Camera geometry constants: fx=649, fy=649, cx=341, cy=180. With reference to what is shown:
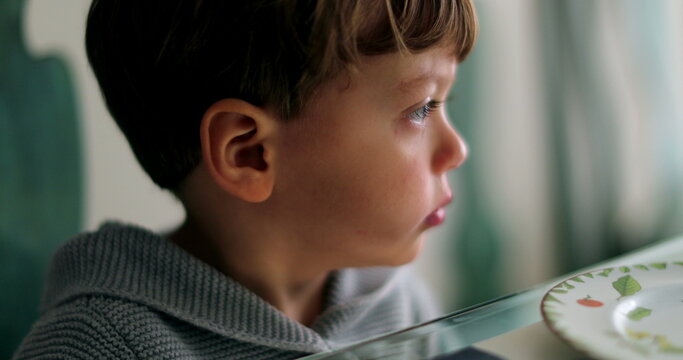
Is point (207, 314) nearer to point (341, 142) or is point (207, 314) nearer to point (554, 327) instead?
point (341, 142)

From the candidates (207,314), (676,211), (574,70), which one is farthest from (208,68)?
(676,211)

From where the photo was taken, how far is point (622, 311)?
382mm

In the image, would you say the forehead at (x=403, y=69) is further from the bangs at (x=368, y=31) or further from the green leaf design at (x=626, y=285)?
the green leaf design at (x=626, y=285)

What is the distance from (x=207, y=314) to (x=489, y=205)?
70 cm

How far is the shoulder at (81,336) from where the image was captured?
1.62 ft

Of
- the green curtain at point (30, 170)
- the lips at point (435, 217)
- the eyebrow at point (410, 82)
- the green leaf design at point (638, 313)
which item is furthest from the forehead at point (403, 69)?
the green curtain at point (30, 170)

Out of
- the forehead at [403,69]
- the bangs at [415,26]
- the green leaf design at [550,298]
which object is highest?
the bangs at [415,26]

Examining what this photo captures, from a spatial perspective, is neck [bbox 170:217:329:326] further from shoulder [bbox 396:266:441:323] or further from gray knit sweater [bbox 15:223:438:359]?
shoulder [bbox 396:266:441:323]

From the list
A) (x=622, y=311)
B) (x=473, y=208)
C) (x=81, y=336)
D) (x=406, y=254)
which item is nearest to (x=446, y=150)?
(x=406, y=254)

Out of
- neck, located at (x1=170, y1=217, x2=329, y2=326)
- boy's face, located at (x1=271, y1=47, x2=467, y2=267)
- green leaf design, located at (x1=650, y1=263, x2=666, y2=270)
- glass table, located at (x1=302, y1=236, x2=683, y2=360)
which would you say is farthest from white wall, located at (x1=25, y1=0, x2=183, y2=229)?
green leaf design, located at (x1=650, y1=263, x2=666, y2=270)

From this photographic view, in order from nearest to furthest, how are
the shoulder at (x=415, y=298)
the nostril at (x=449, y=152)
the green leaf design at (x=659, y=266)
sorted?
the green leaf design at (x=659, y=266) < the nostril at (x=449, y=152) < the shoulder at (x=415, y=298)

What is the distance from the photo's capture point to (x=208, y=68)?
486 mm

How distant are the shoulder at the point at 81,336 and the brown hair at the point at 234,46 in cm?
14

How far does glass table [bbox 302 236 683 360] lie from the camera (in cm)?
40
